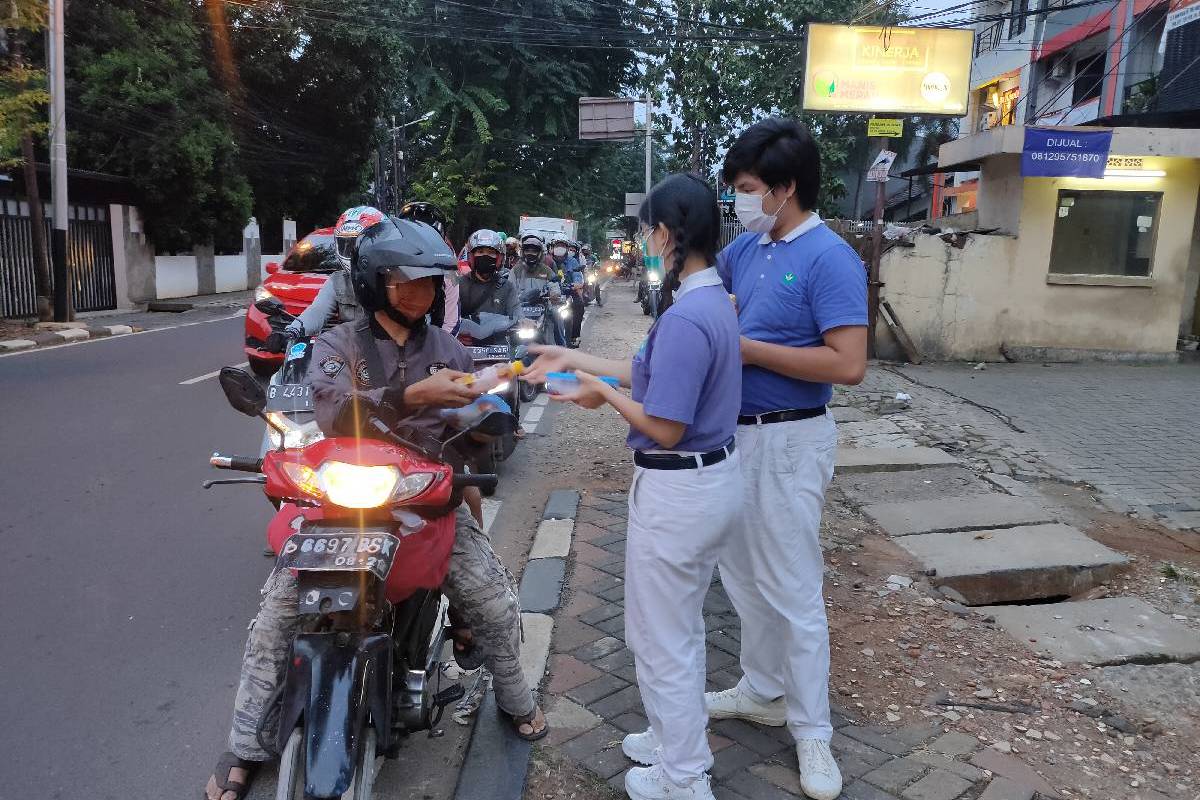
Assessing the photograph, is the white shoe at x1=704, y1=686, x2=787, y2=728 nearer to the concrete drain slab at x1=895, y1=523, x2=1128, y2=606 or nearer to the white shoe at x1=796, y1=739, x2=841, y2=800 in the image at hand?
the white shoe at x1=796, y1=739, x2=841, y2=800

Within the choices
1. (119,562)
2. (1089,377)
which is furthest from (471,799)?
(1089,377)

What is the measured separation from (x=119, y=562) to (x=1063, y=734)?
14.4 feet

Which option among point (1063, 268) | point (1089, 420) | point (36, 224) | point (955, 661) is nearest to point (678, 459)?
point (955, 661)

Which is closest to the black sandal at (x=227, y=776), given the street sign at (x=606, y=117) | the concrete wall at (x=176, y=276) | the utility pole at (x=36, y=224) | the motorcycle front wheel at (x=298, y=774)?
the motorcycle front wheel at (x=298, y=774)

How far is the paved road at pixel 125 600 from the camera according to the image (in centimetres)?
296

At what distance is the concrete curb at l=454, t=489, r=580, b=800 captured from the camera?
281cm

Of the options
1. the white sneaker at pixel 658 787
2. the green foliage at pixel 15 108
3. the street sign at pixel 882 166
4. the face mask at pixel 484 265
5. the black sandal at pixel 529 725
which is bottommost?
the black sandal at pixel 529 725

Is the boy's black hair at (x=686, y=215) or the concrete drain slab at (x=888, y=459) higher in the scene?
the boy's black hair at (x=686, y=215)

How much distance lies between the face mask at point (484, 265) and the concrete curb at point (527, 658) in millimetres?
2265

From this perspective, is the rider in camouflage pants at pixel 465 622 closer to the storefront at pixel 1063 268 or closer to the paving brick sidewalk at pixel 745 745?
the paving brick sidewalk at pixel 745 745

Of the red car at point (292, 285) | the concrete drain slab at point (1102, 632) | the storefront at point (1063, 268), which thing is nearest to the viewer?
the concrete drain slab at point (1102, 632)

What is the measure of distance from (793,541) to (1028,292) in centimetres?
1073

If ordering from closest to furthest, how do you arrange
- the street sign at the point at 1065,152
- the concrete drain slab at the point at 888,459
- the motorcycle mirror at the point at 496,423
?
the motorcycle mirror at the point at 496,423 → the concrete drain slab at the point at 888,459 → the street sign at the point at 1065,152

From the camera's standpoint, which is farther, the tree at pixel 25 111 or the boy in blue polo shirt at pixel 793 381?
the tree at pixel 25 111
